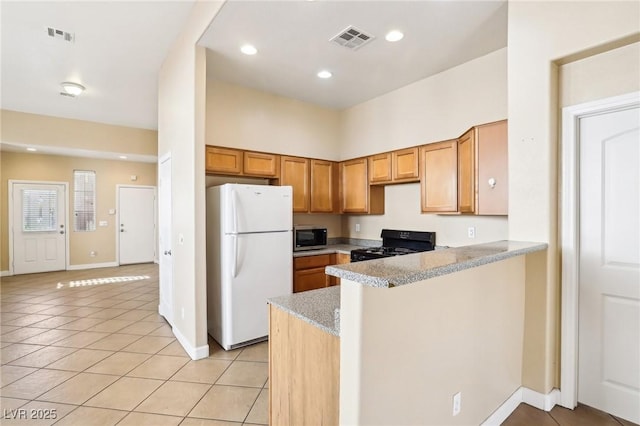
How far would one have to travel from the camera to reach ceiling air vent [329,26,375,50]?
9.04 ft

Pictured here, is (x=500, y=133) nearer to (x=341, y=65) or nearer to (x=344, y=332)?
(x=341, y=65)

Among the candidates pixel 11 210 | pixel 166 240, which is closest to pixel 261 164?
pixel 166 240

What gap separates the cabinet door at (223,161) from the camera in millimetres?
3711

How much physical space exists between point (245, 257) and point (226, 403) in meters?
1.32

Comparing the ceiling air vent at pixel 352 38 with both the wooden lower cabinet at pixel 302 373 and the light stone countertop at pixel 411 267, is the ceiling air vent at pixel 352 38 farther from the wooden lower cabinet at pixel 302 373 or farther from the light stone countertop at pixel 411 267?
the wooden lower cabinet at pixel 302 373

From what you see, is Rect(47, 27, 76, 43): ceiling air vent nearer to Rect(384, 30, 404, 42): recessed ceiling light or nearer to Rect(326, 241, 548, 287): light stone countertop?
Rect(384, 30, 404, 42): recessed ceiling light

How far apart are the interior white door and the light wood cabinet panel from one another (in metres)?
2.35

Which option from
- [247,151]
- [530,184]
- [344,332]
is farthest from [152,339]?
[530,184]

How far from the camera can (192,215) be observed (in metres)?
2.96

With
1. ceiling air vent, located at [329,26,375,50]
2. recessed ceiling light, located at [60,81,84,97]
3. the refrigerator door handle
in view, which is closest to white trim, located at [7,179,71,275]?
recessed ceiling light, located at [60,81,84,97]

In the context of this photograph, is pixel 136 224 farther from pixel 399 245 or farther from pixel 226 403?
pixel 226 403

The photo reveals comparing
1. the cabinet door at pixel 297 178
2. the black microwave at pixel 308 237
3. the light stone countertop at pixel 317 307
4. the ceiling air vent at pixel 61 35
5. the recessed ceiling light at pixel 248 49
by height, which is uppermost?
the ceiling air vent at pixel 61 35

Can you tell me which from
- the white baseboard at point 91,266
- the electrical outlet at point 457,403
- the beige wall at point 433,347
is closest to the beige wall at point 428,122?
the beige wall at point 433,347

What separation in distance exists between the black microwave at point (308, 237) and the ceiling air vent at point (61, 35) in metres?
3.07
